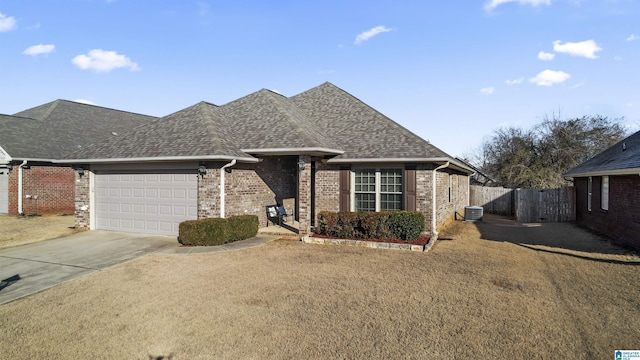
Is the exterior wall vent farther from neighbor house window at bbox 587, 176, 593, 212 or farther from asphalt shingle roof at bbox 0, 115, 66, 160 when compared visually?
asphalt shingle roof at bbox 0, 115, 66, 160

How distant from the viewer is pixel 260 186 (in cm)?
1318

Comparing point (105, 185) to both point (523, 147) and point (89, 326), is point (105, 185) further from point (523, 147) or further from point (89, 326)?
point (523, 147)

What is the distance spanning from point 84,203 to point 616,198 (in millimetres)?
18975

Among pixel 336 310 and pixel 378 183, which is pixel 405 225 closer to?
pixel 378 183

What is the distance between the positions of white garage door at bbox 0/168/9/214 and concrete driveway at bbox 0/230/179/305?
915 cm

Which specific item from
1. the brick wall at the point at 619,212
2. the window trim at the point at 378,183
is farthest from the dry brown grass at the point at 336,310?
the window trim at the point at 378,183

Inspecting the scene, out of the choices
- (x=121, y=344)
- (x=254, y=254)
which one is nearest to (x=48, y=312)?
(x=121, y=344)

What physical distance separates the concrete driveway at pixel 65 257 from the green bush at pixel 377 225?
16.3ft

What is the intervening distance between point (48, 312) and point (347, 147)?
951 centimetres

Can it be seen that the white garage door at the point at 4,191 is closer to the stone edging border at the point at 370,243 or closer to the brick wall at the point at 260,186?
the brick wall at the point at 260,186

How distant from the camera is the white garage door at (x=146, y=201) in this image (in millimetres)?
11711

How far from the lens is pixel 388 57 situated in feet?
49.4

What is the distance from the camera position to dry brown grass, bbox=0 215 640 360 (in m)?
4.36

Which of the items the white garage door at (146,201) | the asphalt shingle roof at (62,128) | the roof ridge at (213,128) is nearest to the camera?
the white garage door at (146,201)
